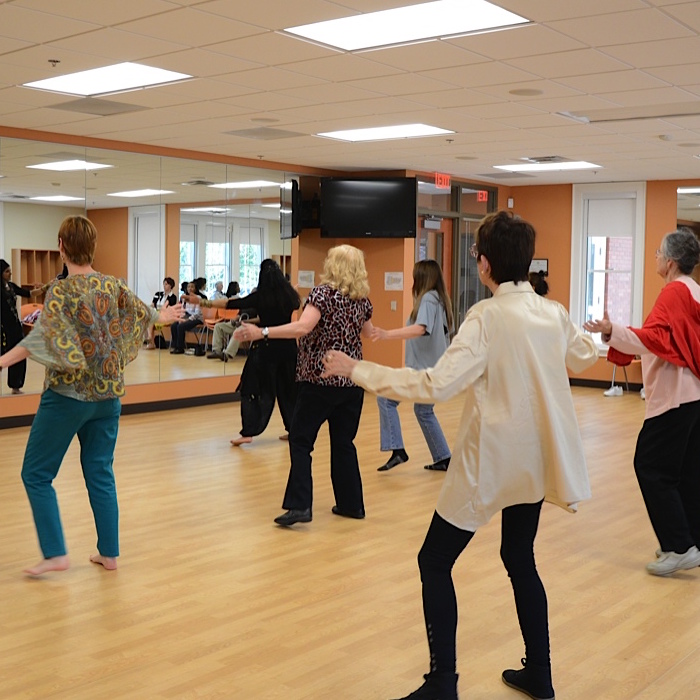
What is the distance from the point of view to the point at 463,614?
3.96 metres

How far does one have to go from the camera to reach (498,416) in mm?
2805

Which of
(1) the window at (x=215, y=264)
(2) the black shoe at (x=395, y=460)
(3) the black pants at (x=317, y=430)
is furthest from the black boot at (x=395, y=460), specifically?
(1) the window at (x=215, y=264)

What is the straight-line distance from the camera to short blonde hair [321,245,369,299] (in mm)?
5062

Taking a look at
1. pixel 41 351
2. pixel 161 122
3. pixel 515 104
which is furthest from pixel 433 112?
pixel 41 351

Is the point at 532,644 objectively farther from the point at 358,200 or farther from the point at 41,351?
the point at 358,200

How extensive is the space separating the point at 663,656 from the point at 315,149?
7600 mm

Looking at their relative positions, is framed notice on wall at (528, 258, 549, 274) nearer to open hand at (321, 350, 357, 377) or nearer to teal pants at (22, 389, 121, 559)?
teal pants at (22, 389, 121, 559)

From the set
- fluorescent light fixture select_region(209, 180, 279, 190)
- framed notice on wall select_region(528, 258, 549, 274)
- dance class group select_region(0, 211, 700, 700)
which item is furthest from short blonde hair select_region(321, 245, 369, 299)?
framed notice on wall select_region(528, 258, 549, 274)

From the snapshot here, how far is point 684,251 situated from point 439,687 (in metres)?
2.52

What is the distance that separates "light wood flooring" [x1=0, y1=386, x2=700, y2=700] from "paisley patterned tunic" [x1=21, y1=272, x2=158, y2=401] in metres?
0.92

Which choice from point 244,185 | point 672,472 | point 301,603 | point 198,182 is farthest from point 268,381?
point 244,185

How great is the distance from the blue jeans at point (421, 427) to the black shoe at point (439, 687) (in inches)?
152

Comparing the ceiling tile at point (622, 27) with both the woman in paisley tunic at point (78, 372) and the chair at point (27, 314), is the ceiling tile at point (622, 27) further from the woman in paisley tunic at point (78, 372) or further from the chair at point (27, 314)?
the chair at point (27, 314)

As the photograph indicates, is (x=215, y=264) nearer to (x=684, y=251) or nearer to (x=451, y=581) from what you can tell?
(x=684, y=251)
